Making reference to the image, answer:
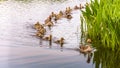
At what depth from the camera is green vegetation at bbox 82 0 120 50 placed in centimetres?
955

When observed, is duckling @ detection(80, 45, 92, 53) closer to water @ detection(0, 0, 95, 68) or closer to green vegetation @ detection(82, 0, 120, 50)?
water @ detection(0, 0, 95, 68)

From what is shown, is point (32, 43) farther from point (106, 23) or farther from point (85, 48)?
point (106, 23)

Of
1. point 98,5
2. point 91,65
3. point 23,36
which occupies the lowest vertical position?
point 91,65

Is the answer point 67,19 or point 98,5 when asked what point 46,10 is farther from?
point 98,5

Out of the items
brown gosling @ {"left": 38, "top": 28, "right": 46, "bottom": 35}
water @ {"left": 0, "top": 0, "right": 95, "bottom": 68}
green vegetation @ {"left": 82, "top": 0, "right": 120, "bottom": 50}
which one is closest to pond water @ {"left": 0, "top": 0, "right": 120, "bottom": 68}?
water @ {"left": 0, "top": 0, "right": 95, "bottom": 68}

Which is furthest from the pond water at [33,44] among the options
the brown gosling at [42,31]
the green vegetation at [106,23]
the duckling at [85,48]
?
the green vegetation at [106,23]

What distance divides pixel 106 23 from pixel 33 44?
116 inches

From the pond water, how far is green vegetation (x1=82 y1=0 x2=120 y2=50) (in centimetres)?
64

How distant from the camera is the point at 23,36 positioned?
12.6 m

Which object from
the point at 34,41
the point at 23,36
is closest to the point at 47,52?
the point at 34,41

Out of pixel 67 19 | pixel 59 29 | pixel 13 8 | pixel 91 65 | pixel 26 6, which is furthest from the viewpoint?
pixel 26 6

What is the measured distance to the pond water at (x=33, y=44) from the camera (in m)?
9.62

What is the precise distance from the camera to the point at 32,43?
1160cm

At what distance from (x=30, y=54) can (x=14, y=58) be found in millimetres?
631
